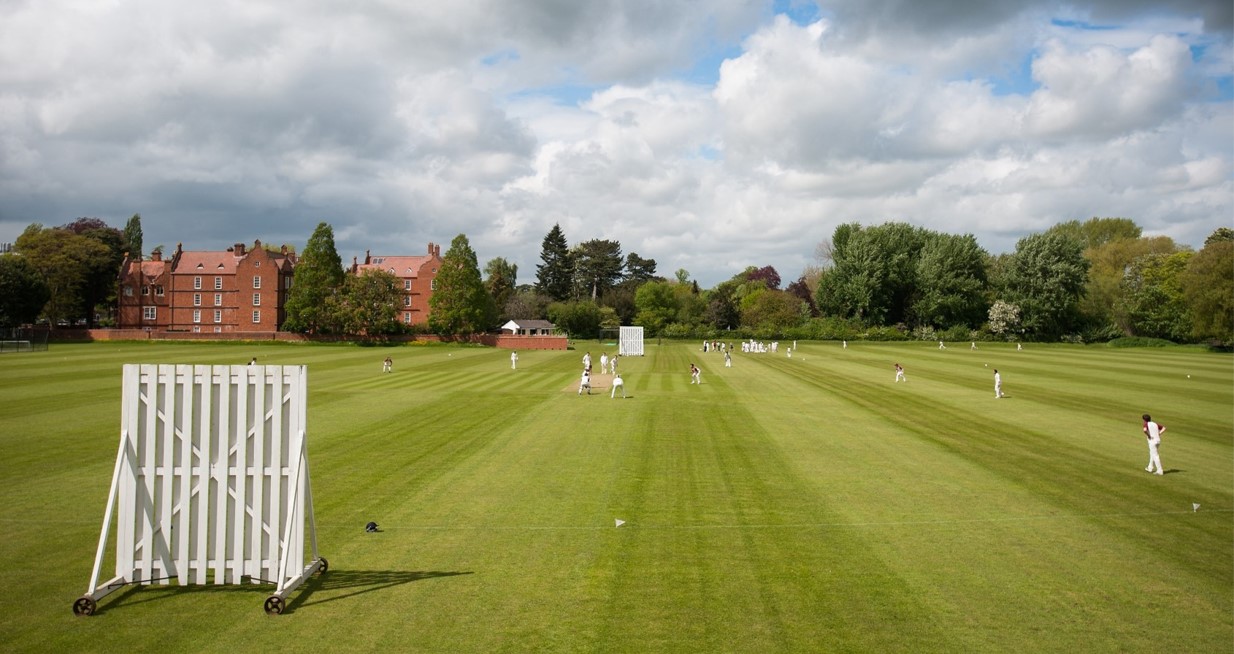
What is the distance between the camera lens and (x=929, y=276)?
361 ft

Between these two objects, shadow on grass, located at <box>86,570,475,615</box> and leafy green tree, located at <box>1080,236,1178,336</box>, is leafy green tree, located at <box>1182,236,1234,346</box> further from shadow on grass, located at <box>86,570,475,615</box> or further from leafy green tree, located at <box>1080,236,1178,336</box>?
shadow on grass, located at <box>86,570,475,615</box>

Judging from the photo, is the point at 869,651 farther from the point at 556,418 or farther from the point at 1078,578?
the point at 556,418

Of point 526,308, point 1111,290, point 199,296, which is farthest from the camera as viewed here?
point 526,308

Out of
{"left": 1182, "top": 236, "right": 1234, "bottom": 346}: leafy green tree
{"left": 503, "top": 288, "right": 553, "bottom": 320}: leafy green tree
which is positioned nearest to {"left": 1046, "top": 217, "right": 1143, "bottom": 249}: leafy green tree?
{"left": 1182, "top": 236, "right": 1234, "bottom": 346}: leafy green tree

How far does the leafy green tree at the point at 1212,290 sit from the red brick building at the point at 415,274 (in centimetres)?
9125

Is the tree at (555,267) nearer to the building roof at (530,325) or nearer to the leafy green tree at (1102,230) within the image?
the building roof at (530,325)

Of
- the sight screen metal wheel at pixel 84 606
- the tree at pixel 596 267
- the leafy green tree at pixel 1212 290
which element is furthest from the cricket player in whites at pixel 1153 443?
the tree at pixel 596 267

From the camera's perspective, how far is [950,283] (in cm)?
10881

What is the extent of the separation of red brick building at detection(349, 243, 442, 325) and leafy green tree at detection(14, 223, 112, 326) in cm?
3337

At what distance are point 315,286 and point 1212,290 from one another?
96.8m

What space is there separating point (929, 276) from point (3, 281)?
115244 mm

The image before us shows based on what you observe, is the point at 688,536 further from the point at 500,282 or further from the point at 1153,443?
the point at 500,282

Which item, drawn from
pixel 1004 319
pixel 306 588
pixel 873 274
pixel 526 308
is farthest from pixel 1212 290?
pixel 306 588

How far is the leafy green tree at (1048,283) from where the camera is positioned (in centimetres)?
10669
